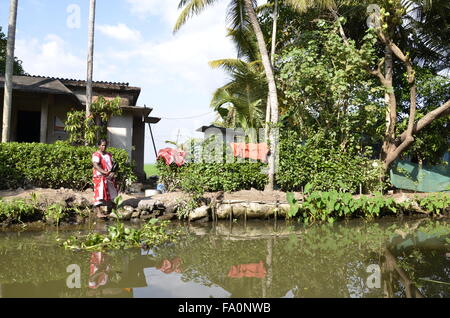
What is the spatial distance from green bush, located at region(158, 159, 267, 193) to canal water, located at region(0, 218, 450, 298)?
2.75m

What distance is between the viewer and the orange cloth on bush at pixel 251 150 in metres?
11.3

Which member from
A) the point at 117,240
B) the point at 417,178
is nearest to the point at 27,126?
the point at 117,240

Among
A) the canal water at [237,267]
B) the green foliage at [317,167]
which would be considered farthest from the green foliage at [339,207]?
the canal water at [237,267]

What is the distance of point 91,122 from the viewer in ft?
40.8

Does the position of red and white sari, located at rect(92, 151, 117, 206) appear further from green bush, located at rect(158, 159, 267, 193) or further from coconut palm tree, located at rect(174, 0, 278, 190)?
coconut palm tree, located at rect(174, 0, 278, 190)

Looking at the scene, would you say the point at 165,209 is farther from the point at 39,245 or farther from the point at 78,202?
the point at 39,245

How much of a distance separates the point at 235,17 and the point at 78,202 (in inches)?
352

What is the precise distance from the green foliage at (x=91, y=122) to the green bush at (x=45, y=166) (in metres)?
1.77

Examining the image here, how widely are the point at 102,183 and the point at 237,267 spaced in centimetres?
481

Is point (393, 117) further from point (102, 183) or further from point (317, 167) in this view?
point (102, 183)

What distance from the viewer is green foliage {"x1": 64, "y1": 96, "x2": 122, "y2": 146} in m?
Result: 12.2

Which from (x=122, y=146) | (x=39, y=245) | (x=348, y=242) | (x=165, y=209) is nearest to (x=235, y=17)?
(x=122, y=146)

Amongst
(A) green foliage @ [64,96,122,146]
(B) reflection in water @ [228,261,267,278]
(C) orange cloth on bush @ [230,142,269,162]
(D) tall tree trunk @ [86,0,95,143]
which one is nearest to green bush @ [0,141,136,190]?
(A) green foliage @ [64,96,122,146]
